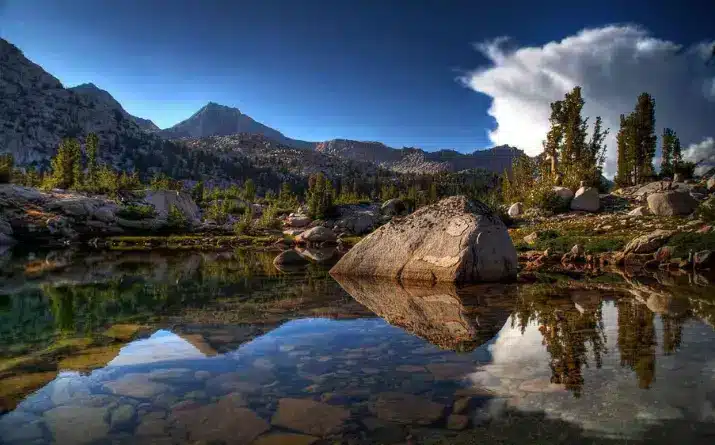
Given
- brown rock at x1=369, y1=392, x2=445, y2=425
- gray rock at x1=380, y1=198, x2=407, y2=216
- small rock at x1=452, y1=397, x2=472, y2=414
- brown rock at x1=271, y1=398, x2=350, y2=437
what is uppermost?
gray rock at x1=380, y1=198, x2=407, y2=216

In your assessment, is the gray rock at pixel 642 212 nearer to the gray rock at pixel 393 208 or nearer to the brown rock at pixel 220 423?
the gray rock at pixel 393 208

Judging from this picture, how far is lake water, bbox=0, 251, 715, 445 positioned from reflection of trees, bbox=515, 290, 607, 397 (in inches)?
1.7

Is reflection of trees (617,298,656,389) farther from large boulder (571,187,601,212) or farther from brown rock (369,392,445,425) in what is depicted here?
large boulder (571,187,601,212)

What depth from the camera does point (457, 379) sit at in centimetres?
532

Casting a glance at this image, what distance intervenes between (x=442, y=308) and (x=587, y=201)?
41.5 meters

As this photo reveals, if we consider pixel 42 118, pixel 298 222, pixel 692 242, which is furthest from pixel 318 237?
pixel 42 118

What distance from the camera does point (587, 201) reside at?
4509 centimetres

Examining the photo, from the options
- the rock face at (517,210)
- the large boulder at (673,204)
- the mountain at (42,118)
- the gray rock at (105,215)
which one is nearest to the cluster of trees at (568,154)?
the rock face at (517,210)

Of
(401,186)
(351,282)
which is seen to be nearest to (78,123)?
(401,186)

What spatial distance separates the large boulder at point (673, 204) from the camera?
3488cm

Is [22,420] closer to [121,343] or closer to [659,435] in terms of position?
[121,343]

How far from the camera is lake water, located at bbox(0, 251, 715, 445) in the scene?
4059 mm

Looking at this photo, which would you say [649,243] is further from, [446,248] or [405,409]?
[405,409]

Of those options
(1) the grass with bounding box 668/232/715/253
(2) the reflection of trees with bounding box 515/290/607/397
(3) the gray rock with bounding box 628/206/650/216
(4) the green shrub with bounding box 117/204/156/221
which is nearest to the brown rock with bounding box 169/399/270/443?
(2) the reflection of trees with bounding box 515/290/607/397
